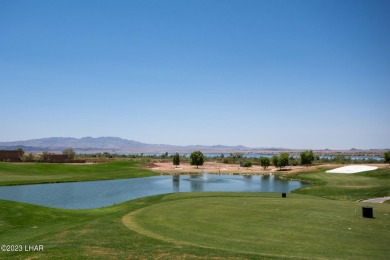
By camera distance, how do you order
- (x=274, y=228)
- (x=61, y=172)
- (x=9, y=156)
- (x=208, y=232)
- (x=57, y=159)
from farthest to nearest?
(x=57, y=159) < (x=9, y=156) < (x=61, y=172) < (x=274, y=228) < (x=208, y=232)

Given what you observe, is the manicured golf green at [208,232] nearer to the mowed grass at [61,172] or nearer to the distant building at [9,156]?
the mowed grass at [61,172]

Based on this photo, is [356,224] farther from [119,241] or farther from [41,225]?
[41,225]

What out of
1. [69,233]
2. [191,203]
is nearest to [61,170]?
[191,203]

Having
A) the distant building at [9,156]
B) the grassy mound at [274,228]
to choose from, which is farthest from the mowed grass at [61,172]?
the grassy mound at [274,228]

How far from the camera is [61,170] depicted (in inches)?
3588

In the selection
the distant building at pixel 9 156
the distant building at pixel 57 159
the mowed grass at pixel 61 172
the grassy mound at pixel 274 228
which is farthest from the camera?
the distant building at pixel 57 159

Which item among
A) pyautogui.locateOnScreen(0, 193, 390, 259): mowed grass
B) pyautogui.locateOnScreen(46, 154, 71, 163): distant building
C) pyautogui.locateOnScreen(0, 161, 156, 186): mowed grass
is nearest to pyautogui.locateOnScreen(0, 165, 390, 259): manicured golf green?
pyautogui.locateOnScreen(0, 193, 390, 259): mowed grass

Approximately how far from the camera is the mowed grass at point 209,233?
46.4 ft

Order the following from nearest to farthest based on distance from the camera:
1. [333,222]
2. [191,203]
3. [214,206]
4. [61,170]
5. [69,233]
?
[69,233] < [333,222] < [214,206] < [191,203] < [61,170]

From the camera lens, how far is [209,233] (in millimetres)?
18125

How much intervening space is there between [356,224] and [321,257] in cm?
766

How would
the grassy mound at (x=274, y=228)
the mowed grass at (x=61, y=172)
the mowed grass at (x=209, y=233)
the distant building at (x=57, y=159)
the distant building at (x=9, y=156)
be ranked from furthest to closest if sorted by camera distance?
1. the distant building at (x=57, y=159)
2. the distant building at (x=9, y=156)
3. the mowed grass at (x=61, y=172)
4. the grassy mound at (x=274, y=228)
5. the mowed grass at (x=209, y=233)

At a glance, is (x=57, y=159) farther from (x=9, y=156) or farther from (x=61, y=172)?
(x=61, y=172)

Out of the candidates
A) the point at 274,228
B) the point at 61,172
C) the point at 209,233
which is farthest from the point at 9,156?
the point at 274,228
